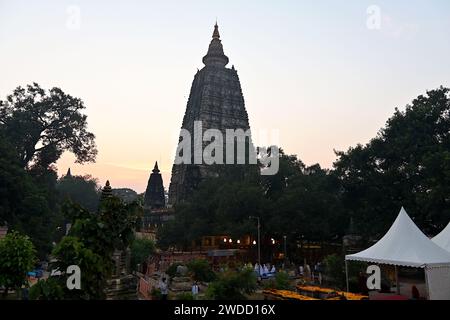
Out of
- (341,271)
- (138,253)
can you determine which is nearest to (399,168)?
(341,271)

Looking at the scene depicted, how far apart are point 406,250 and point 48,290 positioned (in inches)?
533

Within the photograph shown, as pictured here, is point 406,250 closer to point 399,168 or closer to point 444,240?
point 444,240

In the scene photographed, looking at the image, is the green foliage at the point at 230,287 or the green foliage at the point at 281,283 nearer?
the green foliage at the point at 230,287

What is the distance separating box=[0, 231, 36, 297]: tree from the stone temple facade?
153 ft

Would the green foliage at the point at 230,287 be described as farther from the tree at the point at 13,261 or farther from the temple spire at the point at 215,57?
the temple spire at the point at 215,57

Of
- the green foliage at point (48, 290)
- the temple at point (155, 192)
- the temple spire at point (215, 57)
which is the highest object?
the temple spire at point (215, 57)

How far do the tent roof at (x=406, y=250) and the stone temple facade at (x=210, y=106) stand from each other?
45.2 metres

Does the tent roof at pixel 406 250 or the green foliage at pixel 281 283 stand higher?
the tent roof at pixel 406 250

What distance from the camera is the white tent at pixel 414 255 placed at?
560 inches

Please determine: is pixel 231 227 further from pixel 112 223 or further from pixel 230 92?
pixel 230 92

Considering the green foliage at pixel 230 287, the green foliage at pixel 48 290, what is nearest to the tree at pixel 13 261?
the green foliage at pixel 48 290

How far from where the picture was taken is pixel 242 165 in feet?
161

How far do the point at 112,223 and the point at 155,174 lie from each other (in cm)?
7142

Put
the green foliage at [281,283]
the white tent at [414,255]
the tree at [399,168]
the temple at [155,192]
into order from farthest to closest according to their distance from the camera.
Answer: the temple at [155,192], the tree at [399,168], the green foliage at [281,283], the white tent at [414,255]
